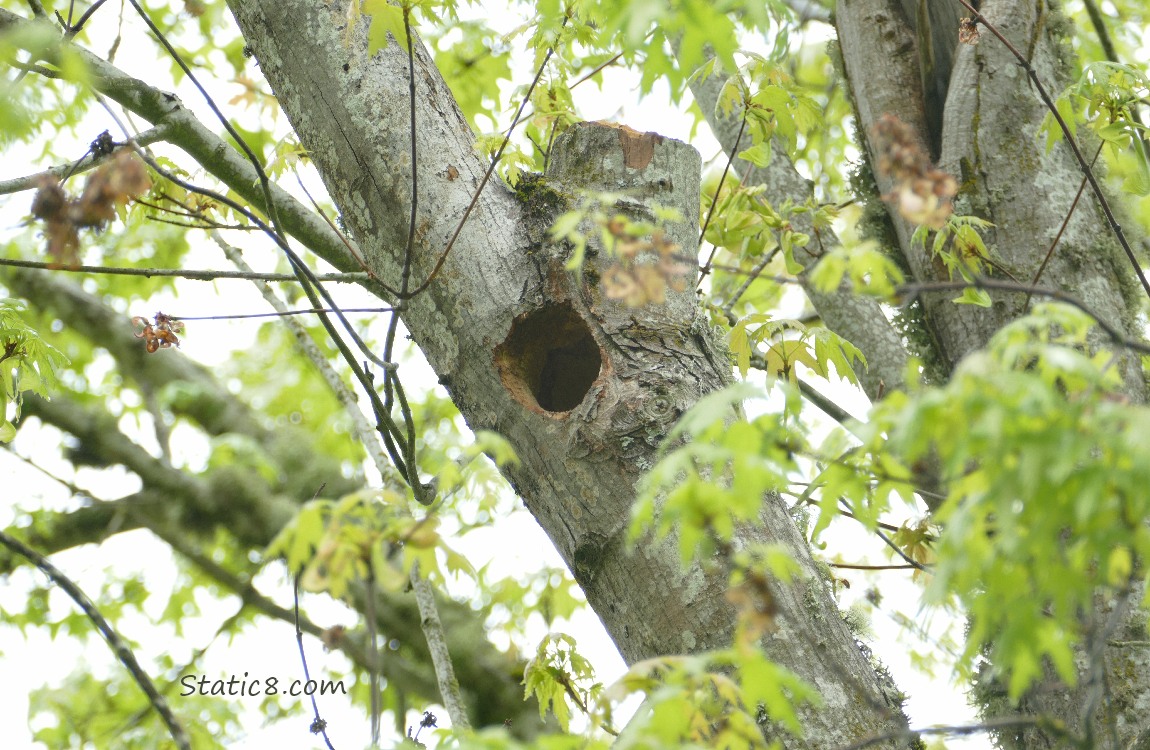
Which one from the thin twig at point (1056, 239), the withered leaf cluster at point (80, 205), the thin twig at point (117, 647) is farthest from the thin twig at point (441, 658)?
the thin twig at point (1056, 239)

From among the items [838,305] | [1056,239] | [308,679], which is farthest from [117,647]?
[1056,239]

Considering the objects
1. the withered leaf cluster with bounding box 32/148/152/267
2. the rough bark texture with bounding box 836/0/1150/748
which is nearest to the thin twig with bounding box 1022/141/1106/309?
the rough bark texture with bounding box 836/0/1150/748

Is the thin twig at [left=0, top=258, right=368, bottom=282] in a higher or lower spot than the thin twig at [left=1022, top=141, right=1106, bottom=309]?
higher

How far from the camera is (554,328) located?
1.88m

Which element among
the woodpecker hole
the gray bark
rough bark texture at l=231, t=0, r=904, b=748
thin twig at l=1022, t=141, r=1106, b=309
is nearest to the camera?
rough bark texture at l=231, t=0, r=904, b=748

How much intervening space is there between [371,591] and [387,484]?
1450mm

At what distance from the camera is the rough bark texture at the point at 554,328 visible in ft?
5.14

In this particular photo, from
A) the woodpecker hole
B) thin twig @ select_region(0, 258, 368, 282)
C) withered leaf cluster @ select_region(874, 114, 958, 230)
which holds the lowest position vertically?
withered leaf cluster @ select_region(874, 114, 958, 230)

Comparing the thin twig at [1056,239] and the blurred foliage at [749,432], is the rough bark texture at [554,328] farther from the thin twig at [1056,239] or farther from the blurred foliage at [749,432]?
the thin twig at [1056,239]

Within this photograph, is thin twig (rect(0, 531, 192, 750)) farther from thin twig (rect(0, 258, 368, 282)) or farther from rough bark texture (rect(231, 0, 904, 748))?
rough bark texture (rect(231, 0, 904, 748))

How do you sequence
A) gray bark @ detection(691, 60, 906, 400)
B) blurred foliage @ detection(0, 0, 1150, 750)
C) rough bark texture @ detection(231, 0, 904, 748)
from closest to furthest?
1. blurred foliage @ detection(0, 0, 1150, 750)
2. rough bark texture @ detection(231, 0, 904, 748)
3. gray bark @ detection(691, 60, 906, 400)

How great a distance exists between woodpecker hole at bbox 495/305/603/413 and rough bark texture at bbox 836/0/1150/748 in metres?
0.97

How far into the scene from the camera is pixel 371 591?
1104 millimetres

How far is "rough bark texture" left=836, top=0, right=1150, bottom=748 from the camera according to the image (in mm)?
2164
